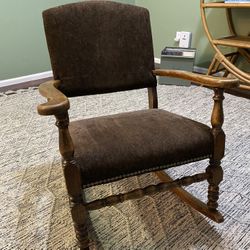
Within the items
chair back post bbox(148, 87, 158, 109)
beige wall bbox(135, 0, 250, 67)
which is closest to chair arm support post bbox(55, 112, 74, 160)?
chair back post bbox(148, 87, 158, 109)

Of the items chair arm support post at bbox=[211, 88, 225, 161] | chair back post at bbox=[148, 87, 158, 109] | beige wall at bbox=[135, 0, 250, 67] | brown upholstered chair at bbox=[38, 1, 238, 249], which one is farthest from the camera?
beige wall at bbox=[135, 0, 250, 67]

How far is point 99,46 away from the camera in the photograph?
1135 millimetres

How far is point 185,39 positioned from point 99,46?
191 cm

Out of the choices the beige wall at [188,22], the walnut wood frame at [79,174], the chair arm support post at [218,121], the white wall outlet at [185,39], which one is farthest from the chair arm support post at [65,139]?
the white wall outlet at [185,39]

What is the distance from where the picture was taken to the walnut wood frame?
2.53 ft

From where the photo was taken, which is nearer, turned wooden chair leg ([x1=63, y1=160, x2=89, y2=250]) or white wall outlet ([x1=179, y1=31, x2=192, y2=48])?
turned wooden chair leg ([x1=63, y1=160, x2=89, y2=250])

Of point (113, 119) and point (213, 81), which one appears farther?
point (113, 119)

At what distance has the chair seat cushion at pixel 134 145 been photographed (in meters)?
0.82

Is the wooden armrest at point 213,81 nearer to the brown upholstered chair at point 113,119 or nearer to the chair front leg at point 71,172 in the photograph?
the brown upholstered chair at point 113,119

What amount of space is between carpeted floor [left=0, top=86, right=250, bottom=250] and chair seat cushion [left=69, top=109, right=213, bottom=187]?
30 cm

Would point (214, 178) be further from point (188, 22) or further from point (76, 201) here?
point (188, 22)

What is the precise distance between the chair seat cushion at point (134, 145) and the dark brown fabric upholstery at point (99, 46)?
20cm

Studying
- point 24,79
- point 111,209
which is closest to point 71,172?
point 111,209

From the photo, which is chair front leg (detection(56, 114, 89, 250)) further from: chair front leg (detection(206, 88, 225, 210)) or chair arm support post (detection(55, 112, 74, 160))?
chair front leg (detection(206, 88, 225, 210))
